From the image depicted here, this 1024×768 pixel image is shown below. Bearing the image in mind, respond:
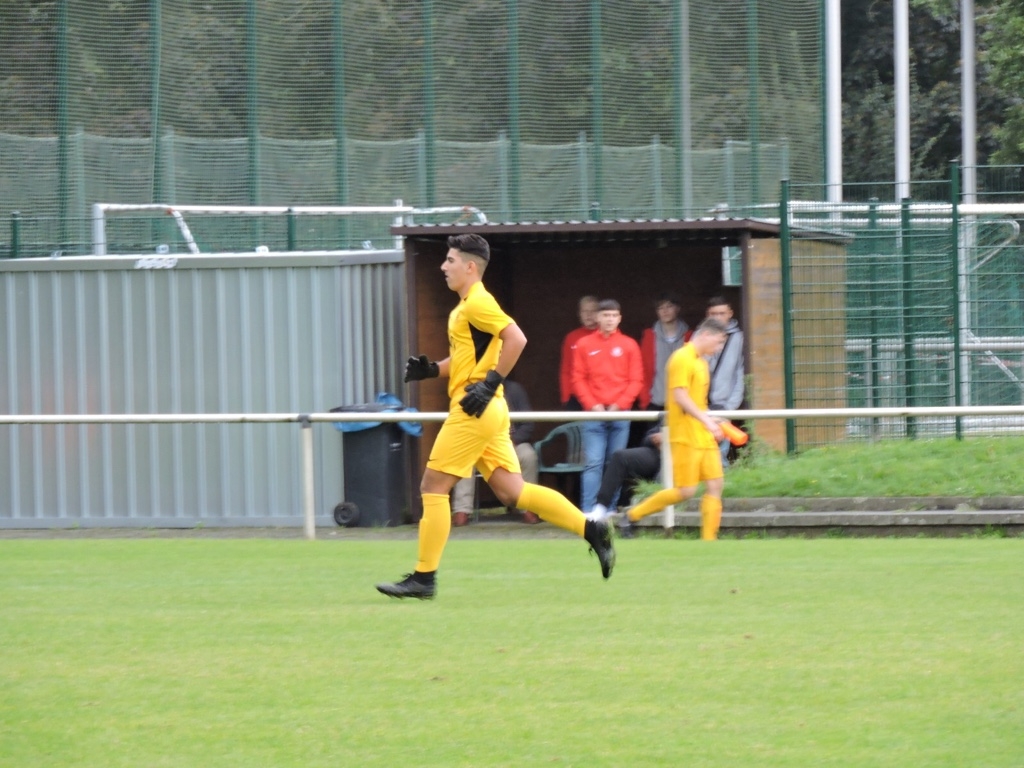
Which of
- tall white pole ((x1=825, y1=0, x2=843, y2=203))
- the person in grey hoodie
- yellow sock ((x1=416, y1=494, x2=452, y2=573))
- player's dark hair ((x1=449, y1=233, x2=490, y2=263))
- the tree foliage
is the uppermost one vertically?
the tree foliage

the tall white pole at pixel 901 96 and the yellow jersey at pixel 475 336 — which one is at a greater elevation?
the tall white pole at pixel 901 96

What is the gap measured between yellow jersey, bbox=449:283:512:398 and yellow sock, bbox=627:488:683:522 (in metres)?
3.41

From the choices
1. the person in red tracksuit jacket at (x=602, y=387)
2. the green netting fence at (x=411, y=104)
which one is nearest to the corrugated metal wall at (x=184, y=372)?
the person in red tracksuit jacket at (x=602, y=387)

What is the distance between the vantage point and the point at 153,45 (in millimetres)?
22781

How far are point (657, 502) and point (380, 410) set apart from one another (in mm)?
3328

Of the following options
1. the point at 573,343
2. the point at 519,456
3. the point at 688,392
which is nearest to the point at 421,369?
the point at 688,392

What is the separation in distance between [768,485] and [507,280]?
435 centimetres

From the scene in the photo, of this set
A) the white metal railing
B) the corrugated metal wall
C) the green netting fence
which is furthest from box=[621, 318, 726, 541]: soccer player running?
the green netting fence

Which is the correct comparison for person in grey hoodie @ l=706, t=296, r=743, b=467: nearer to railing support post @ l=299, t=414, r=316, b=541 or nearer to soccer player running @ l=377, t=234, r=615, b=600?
railing support post @ l=299, t=414, r=316, b=541

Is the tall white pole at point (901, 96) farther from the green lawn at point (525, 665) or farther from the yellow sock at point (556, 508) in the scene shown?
the yellow sock at point (556, 508)

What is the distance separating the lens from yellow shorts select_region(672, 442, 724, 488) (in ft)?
36.1

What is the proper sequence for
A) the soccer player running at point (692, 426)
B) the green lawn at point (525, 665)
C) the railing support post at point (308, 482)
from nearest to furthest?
the green lawn at point (525, 665) < the soccer player running at point (692, 426) < the railing support post at point (308, 482)

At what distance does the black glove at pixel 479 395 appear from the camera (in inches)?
300

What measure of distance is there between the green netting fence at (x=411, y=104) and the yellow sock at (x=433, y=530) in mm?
12491
